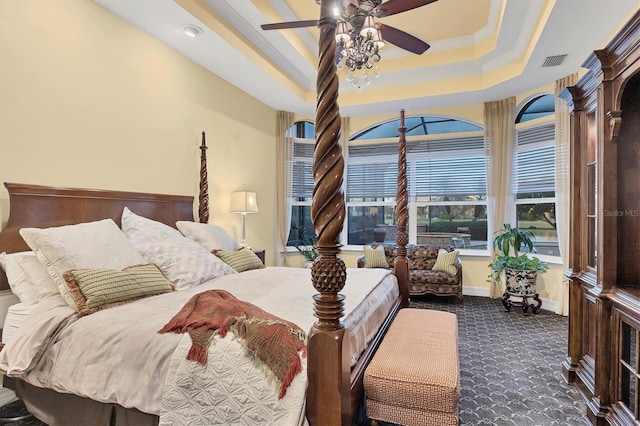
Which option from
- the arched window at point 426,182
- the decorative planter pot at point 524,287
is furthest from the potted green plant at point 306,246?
the decorative planter pot at point 524,287

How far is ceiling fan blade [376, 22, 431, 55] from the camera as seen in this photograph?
280cm

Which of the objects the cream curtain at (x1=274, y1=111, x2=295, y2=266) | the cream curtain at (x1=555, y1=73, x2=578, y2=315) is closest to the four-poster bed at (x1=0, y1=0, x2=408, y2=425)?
the cream curtain at (x1=555, y1=73, x2=578, y2=315)

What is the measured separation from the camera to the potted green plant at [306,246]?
582 cm

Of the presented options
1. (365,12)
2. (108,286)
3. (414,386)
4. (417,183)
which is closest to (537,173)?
(417,183)

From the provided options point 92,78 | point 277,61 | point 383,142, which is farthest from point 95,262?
point 383,142

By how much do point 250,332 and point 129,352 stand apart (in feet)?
2.08

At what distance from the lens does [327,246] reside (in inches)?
54.1

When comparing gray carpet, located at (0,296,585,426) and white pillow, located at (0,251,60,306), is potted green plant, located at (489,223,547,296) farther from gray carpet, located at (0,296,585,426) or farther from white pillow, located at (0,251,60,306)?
white pillow, located at (0,251,60,306)

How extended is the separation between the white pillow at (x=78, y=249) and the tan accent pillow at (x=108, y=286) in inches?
3.3

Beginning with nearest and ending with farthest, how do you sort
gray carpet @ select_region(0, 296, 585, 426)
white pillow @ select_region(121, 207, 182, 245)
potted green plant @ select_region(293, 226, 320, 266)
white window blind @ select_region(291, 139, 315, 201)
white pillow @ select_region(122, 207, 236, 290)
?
1. gray carpet @ select_region(0, 296, 585, 426)
2. white pillow @ select_region(122, 207, 236, 290)
3. white pillow @ select_region(121, 207, 182, 245)
4. potted green plant @ select_region(293, 226, 320, 266)
5. white window blind @ select_region(291, 139, 315, 201)

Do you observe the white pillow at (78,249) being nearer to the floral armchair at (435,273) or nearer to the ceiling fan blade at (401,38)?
the ceiling fan blade at (401,38)

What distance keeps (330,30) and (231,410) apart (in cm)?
162

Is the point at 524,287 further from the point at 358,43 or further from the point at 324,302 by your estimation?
the point at 324,302

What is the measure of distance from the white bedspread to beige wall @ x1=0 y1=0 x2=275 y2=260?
109 cm
